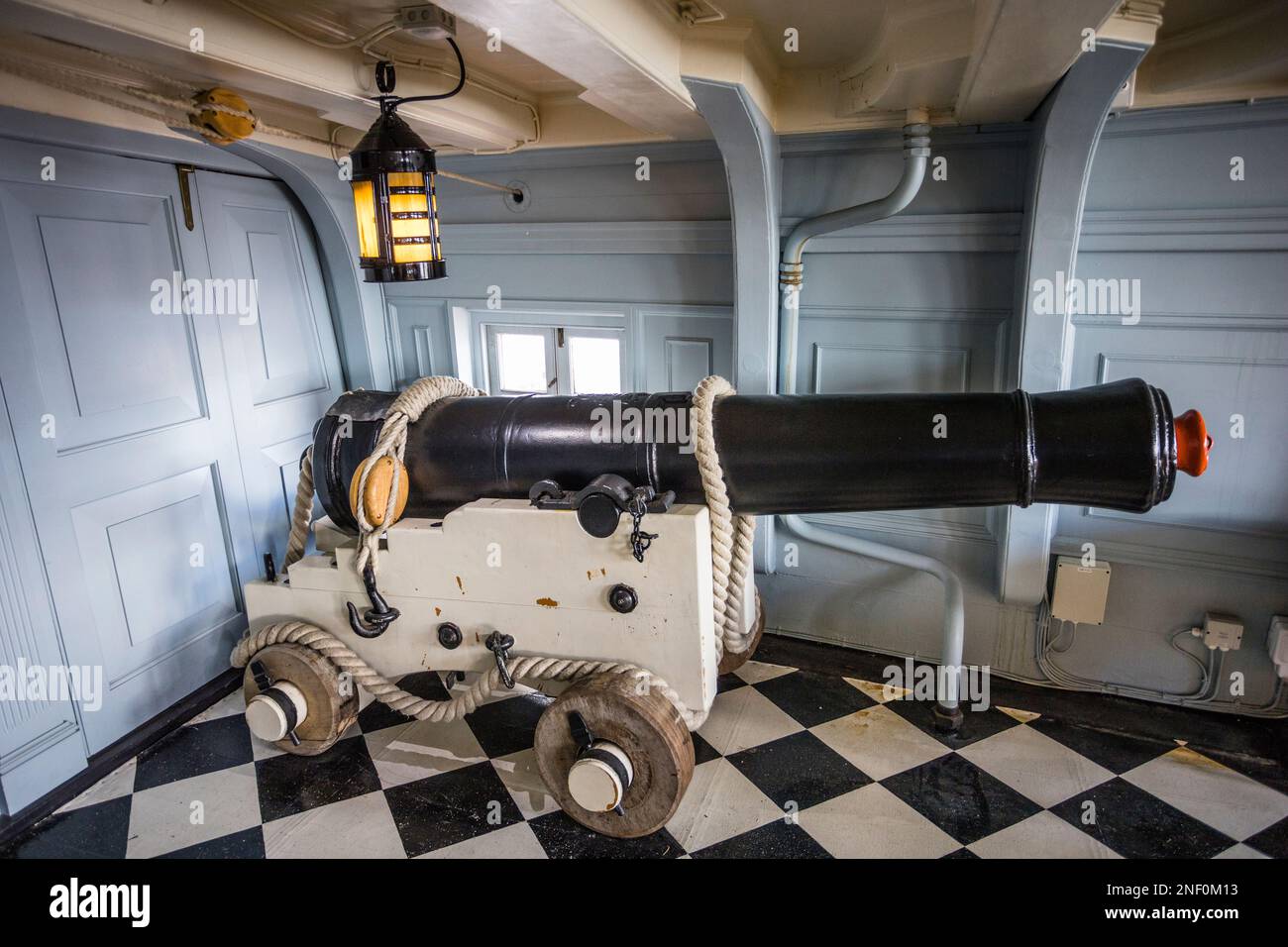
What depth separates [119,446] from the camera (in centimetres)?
252

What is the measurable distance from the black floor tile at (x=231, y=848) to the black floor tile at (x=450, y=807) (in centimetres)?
34

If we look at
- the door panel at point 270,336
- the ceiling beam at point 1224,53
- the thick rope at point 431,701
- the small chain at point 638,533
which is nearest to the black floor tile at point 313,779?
the thick rope at point 431,701

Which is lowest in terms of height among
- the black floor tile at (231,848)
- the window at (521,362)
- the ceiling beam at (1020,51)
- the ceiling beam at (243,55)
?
the black floor tile at (231,848)

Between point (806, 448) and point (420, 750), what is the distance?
156 cm

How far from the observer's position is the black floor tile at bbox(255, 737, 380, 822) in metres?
2.21

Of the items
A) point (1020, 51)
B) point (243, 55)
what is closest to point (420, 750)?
point (243, 55)

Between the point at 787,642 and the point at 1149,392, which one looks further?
the point at 787,642

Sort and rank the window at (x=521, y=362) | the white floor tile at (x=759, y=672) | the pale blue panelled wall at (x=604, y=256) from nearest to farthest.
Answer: the white floor tile at (x=759, y=672), the pale blue panelled wall at (x=604, y=256), the window at (x=521, y=362)

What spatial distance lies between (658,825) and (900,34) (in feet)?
6.94

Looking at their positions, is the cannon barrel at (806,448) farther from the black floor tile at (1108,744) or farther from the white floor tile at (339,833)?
the black floor tile at (1108,744)

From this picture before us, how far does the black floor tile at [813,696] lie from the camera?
103 inches

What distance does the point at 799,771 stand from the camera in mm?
2312
